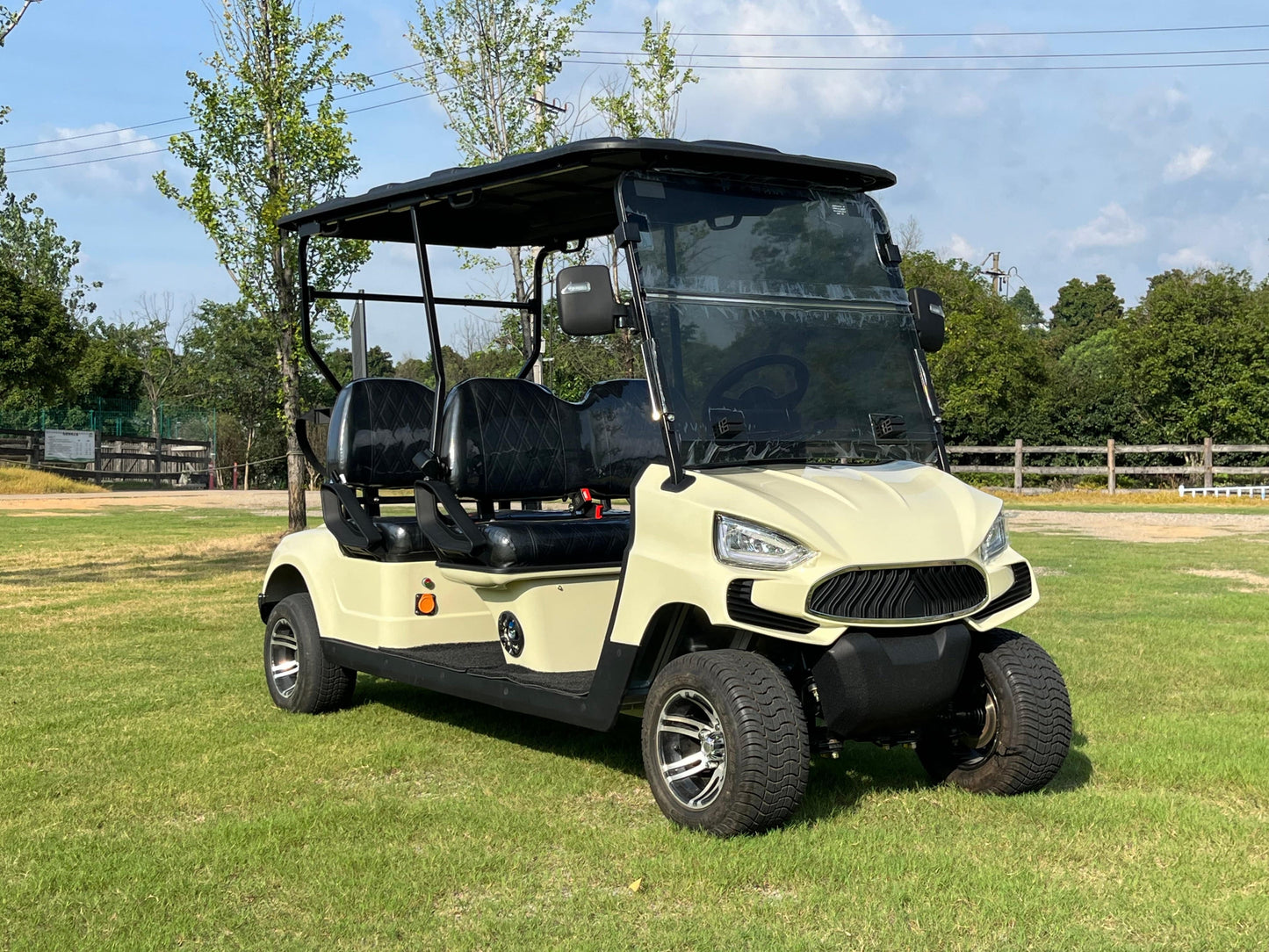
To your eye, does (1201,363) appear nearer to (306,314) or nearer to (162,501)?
(162,501)

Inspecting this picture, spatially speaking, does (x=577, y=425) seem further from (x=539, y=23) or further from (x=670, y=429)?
(x=539, y=23)

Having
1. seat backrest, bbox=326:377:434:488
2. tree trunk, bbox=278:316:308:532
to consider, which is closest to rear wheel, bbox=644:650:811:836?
seat backrest, bbox=326:377:434:488

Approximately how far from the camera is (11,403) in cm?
4450

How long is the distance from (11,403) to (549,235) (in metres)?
41.9

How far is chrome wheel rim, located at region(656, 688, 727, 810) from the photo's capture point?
4586 millimetres

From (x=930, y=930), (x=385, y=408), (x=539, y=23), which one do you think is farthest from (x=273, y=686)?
(x=539, y=23)

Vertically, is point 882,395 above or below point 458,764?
above

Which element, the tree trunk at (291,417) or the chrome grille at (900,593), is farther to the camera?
the tree trunk at (291,417)

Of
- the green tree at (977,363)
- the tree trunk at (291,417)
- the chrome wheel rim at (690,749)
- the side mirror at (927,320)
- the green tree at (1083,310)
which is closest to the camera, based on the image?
the chrome wheel rim at (690,749)

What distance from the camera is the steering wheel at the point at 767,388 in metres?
5.04

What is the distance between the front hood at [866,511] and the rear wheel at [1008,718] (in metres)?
0.50

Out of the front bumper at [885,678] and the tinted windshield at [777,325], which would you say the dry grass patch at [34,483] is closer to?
the tinted windshield at [777,325]

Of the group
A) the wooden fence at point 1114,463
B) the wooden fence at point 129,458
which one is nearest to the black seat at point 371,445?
the wooden fence at point 1114,463

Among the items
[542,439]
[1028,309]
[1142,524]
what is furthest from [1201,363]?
[1028,309]
